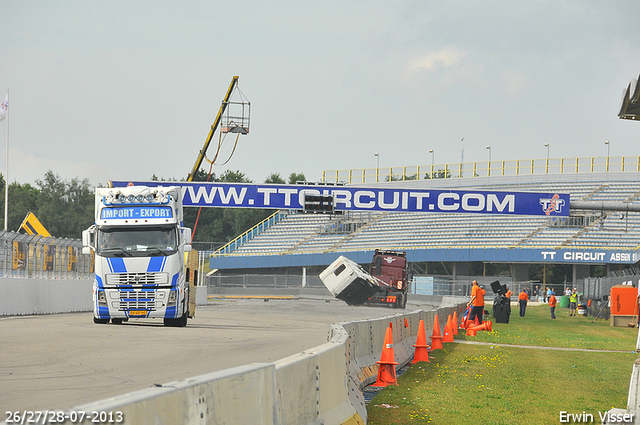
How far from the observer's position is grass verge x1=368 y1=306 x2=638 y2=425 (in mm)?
9398

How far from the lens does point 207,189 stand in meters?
39.8

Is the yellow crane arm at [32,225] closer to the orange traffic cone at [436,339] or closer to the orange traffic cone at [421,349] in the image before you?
the orange traffic cone at [436,339]

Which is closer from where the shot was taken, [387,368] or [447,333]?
[387,368]

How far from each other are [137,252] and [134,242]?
0.98 feet

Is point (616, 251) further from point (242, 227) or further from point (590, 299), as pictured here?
point (242, 227)

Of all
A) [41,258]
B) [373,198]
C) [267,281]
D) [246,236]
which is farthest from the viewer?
[246,236]

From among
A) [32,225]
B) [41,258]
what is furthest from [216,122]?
[41,258]

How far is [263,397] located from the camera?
541 cm

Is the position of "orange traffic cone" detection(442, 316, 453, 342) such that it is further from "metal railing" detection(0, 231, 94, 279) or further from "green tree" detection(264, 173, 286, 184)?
"green tree" detection(264, 173, 286, 184)

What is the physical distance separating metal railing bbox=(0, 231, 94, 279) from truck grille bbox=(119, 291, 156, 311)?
21.0 feet

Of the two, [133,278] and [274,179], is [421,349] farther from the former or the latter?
[274,179]

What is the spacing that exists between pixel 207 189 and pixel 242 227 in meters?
65.0

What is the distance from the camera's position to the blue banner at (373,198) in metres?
38.9

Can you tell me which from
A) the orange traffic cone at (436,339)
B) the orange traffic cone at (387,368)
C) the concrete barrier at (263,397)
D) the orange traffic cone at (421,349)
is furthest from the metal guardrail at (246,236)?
the concrete barrier at (263,397)
